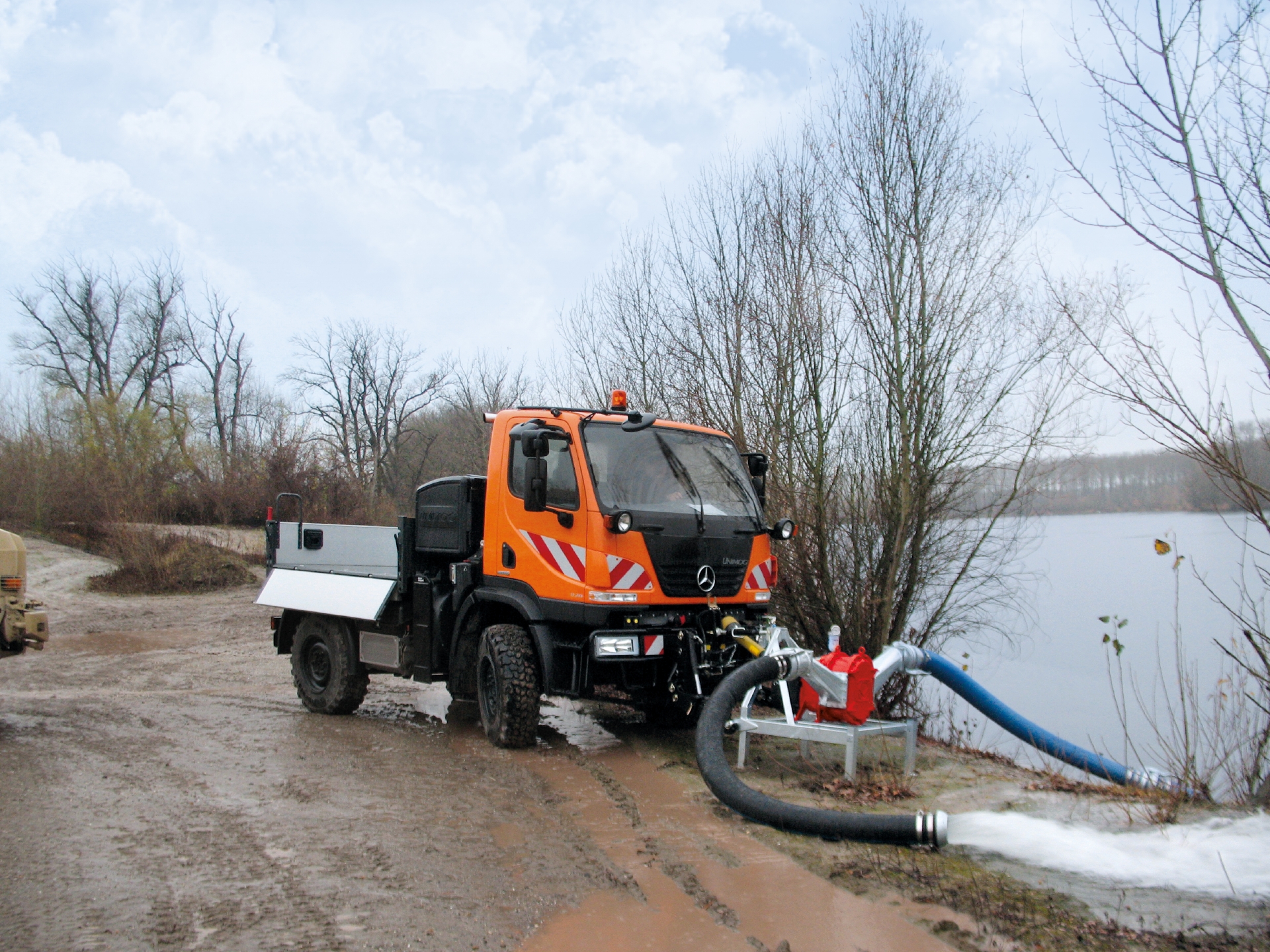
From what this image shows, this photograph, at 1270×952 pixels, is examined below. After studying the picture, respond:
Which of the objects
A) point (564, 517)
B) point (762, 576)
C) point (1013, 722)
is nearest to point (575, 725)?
point (762, 576)

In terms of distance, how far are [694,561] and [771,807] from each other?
7.74 ft

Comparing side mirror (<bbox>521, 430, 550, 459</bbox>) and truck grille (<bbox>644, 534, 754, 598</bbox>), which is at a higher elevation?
side mirror (<bbox>521, 430, 550, 459</bbox>)

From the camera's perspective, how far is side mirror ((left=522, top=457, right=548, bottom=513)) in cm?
662

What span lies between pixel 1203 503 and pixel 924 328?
19.0 feet

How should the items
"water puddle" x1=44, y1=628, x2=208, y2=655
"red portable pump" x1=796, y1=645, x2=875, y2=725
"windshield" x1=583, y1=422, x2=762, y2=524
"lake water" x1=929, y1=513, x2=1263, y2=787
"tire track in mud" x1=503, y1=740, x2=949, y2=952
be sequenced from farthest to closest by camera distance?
1. "water puddle" x1=44, y1=628, x2=208, y2=655
2. "windshield" x1=583, y1=422, x2=762, y2=524
3. "red portable pump" x1=796, y1=645, x2=875, y2=725
4. "lake water" x1=929, y1=513, x2=1263, y2=787
5. "tire track in mud" x1=503, y1=740, x2=949, y2=952

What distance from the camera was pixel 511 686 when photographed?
267 inches

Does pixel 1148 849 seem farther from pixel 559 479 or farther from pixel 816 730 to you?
pixel 559 479

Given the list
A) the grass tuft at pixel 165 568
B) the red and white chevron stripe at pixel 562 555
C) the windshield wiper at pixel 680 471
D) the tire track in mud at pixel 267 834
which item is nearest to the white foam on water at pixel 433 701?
the tire track in mud at pixel 267 834

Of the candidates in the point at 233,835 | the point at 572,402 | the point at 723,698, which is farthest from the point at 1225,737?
the point at 572,402

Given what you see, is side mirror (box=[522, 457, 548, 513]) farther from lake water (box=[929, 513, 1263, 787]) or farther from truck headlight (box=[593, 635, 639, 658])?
lake water (box=[929, 513, 1263, 787])

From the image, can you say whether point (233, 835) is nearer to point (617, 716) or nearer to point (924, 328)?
point (617, 716)

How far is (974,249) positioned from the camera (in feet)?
33.3

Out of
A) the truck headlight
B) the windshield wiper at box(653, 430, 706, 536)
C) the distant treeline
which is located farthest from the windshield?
the distant treeline

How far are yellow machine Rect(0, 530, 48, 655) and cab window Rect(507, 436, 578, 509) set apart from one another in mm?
4295
